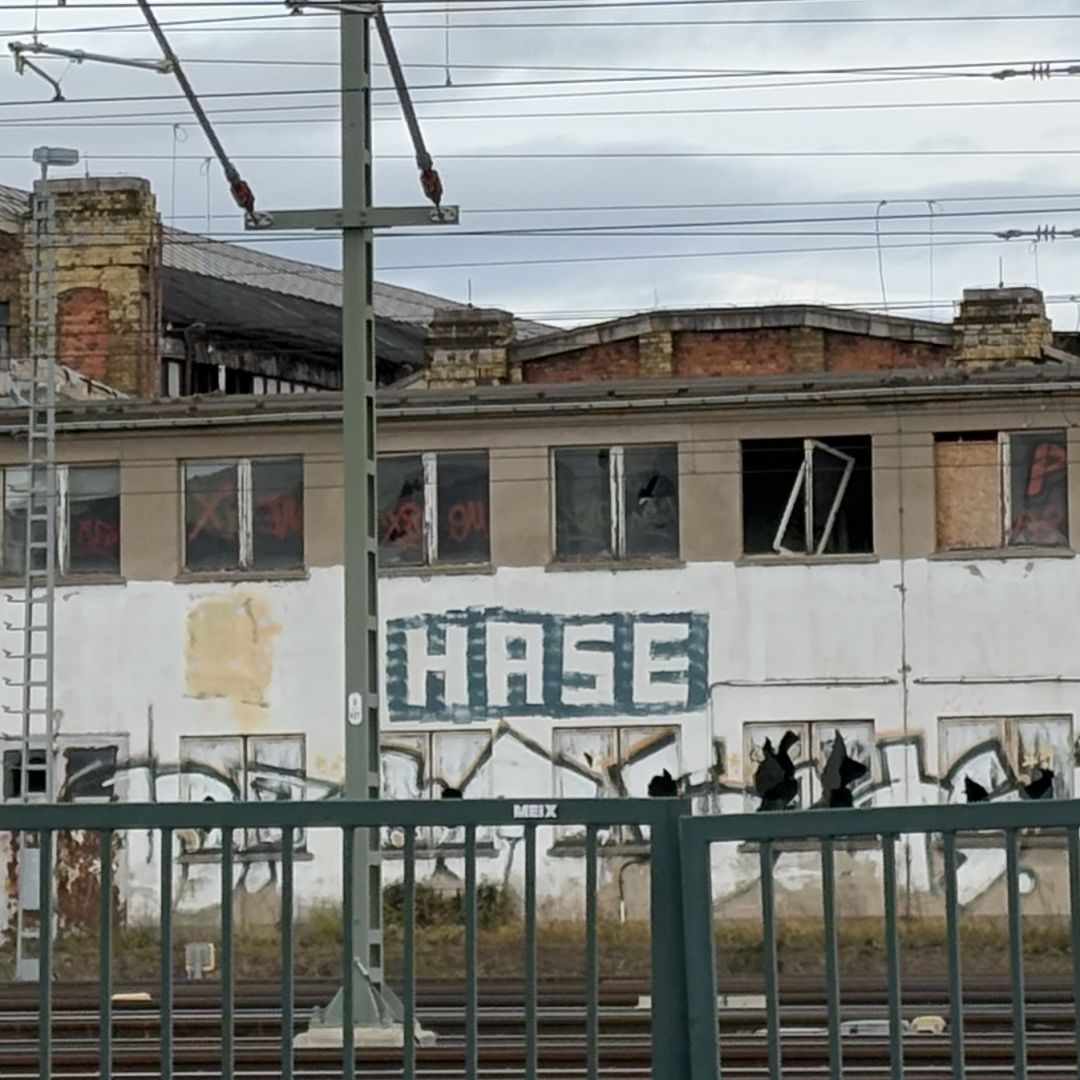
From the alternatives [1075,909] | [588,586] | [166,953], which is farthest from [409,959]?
[588,586]

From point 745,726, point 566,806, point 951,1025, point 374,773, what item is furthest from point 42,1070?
point 745,726

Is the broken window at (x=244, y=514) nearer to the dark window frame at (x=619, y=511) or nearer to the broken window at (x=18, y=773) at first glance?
the broken window at (x=18, y=773)

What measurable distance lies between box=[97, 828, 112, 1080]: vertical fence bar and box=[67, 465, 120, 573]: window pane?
26.5m

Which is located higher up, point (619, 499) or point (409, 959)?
point (619, 499)

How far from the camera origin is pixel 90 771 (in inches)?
1206

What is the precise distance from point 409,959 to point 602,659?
25146 mm

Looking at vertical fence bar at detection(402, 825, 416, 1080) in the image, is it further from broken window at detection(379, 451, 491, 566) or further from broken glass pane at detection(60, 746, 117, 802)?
broken glass pane at detection(60, 746, 117, 802)

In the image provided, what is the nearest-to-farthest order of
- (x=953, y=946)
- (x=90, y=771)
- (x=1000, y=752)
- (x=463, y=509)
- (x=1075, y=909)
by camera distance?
(x=1075, y=909), (x=953, y=946), (x=1000, y=752), (x=463, y=509), (x=90, y=771)

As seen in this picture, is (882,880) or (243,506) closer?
(882,880)

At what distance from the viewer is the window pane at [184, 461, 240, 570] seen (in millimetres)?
30719

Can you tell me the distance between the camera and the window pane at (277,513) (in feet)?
100

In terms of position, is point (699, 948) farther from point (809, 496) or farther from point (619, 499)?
point (619, 499)

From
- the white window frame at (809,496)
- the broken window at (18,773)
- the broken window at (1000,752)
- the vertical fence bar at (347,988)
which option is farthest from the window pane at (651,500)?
the vertical fence bar at (347,988)

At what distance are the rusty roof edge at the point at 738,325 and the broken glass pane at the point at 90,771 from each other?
15.5 m
